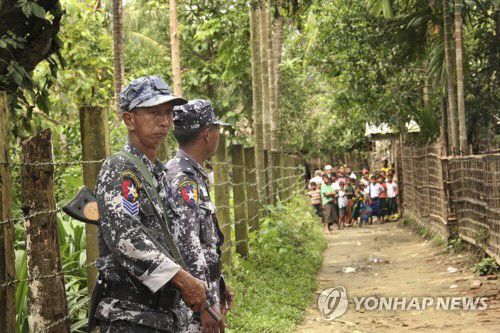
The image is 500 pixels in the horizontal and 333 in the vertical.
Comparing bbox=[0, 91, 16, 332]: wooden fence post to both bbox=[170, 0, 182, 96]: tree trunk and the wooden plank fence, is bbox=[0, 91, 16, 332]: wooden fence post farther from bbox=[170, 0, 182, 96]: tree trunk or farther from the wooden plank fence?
bbox=[170, 0, 182, 96]: tree trunk

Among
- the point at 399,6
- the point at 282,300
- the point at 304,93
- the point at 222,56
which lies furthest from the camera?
the point at 304,93

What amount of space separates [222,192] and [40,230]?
14.6 ft

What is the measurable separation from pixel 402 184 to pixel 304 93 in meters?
11.4

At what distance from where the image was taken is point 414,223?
20797 mm

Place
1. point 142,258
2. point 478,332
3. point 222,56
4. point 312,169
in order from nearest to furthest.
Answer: point 142,258, point 478,332, point 222,56, point 312,169

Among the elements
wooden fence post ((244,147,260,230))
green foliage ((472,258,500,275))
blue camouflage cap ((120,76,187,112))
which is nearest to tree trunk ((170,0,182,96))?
wooden fence post ((244,147,260,230))

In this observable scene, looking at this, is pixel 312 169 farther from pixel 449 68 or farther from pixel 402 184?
pixel 449 68

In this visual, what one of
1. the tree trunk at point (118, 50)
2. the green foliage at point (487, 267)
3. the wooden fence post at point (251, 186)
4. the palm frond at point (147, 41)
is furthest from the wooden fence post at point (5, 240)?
the palm frond at point (147, 41)

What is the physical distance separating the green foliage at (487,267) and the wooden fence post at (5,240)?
8.29 meters

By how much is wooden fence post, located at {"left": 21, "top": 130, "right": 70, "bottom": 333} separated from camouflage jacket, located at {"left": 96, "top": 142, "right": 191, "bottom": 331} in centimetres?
55

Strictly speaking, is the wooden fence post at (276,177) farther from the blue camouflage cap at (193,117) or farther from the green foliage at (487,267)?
the blue camouflage cap at (193,117)

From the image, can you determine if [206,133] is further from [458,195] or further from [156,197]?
[458,195]

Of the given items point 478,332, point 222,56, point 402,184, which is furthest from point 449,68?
point 402,184

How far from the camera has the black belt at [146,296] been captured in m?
3.50
